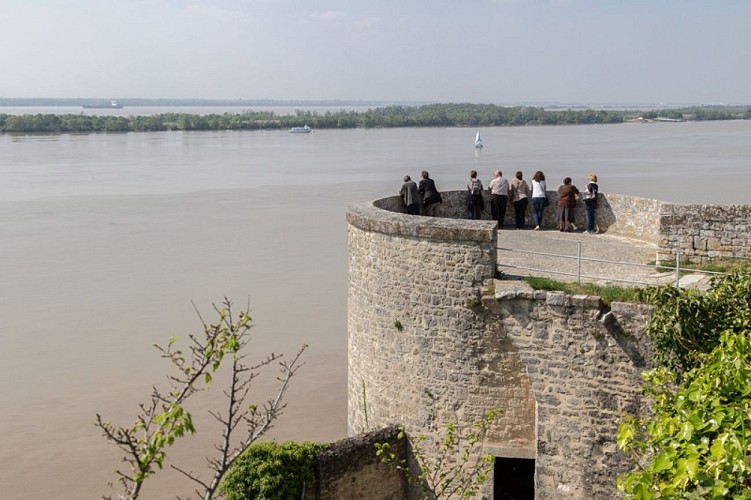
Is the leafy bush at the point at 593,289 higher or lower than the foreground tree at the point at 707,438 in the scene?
higher

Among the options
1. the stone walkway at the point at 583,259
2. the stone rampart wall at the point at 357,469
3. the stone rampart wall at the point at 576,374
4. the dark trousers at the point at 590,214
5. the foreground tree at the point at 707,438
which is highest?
the dark trousers at the point at 590,214

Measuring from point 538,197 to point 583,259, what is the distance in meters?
4.14

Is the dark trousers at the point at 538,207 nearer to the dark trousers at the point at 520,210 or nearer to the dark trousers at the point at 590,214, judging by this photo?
the dark trousers at the point at 520,210

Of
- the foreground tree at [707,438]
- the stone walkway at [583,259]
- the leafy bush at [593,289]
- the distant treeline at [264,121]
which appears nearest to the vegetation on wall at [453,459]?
the leafy bush at [593,289]

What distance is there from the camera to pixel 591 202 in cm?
1245

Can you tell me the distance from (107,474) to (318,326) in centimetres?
591

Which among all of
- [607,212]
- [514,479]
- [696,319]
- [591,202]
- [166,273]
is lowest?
[514,479]

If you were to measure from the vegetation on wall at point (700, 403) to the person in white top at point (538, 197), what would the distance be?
5511 mm

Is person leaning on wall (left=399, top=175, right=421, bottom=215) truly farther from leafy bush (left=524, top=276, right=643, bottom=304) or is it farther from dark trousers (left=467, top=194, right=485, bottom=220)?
leafy bush (left=524, top=276, right=643, bottom=304)

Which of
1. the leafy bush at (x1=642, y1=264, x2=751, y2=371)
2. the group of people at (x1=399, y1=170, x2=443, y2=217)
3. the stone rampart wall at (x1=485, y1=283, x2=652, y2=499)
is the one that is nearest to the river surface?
the group of people at (x1=399, y1=170, x2=443, y2=217)

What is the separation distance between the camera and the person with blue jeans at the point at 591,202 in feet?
40.6

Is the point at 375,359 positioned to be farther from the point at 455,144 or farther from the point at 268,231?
the point at 455,144

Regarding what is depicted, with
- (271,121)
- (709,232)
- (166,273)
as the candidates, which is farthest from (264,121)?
(709,232)

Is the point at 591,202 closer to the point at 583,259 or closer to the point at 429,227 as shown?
the point at 583,259
